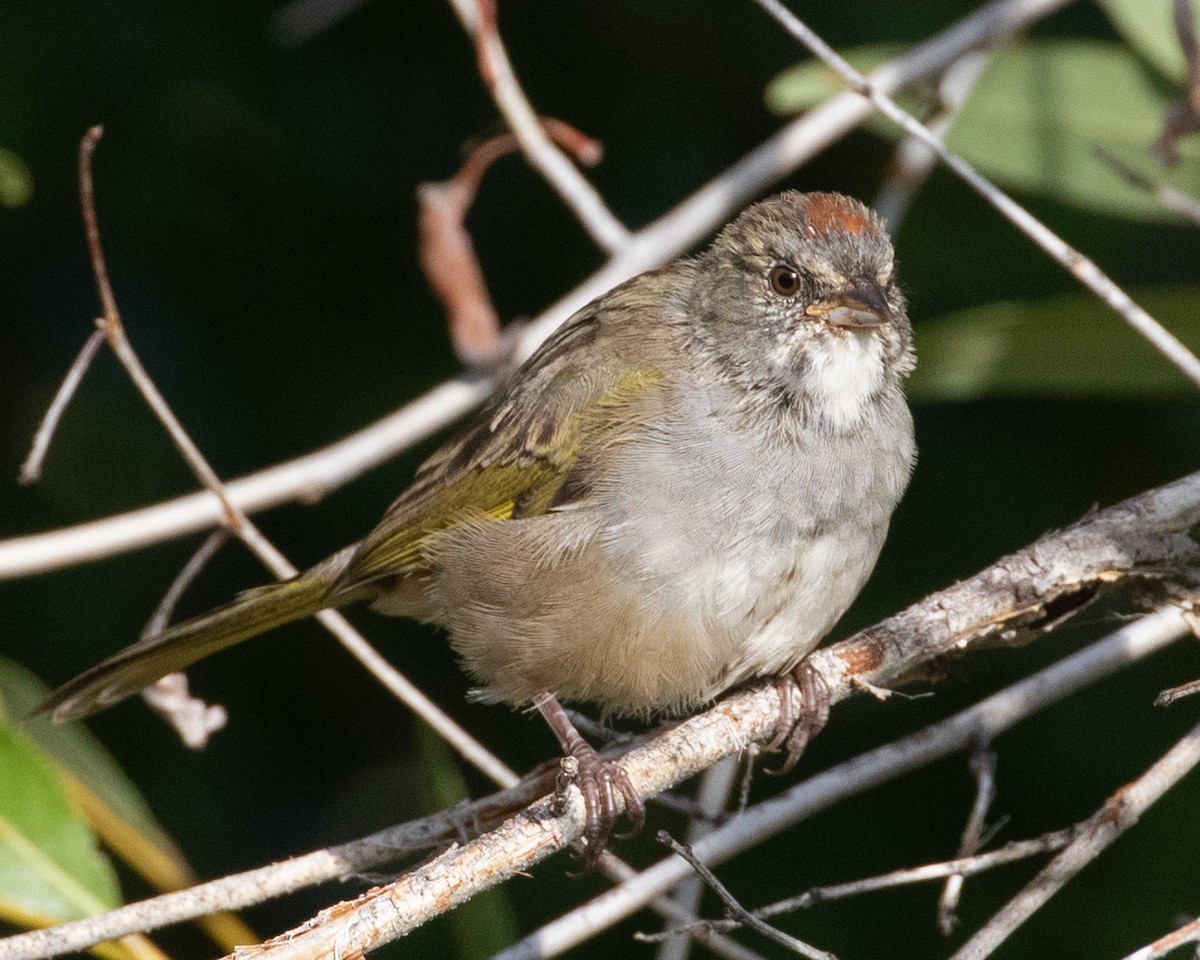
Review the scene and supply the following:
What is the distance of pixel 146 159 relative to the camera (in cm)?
509

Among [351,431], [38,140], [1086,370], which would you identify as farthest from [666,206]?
[38,140]

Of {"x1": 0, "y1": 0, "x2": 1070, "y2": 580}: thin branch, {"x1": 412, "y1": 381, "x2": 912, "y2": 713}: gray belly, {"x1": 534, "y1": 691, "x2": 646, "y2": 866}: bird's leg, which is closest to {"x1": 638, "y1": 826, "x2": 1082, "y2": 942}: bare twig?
{"x1": 534, "y1": 691, "x2": 646, "y2": 866}: bird's leg


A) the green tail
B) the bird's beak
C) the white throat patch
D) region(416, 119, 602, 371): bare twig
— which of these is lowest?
the white throat patch

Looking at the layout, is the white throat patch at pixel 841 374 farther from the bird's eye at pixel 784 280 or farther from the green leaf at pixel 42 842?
the green leaf at pixel 42 842

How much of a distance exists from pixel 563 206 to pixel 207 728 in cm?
251

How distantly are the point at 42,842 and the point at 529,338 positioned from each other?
2060mm

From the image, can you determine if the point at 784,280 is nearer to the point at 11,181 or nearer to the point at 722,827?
the point at 722,827

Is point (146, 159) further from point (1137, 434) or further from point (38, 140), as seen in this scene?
point (1137, 434)

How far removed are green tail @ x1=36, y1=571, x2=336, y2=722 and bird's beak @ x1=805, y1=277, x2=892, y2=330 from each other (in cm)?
162

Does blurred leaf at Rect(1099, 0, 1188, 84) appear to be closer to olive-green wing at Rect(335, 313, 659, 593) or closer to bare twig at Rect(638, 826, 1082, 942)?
olive-green wing at Rect(335, 313, 659, 593)

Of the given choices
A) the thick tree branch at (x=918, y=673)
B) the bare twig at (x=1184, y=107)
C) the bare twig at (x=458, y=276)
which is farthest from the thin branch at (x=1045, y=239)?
the bare twig at (x=458, y=276)

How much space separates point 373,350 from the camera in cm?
545

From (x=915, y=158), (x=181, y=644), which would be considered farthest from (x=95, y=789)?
(x=915, y=158)

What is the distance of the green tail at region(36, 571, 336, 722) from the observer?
13.9ft
